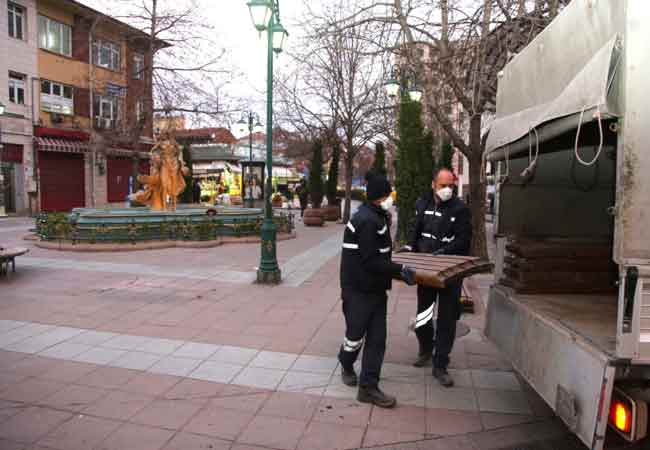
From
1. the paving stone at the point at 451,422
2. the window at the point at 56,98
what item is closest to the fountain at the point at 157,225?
the paving stone at the point at 451,422

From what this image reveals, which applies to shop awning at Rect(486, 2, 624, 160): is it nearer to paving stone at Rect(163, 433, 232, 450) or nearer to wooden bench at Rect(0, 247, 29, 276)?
paving stone at Rect(163, 433, 232, 450)

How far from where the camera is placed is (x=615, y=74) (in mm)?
2691

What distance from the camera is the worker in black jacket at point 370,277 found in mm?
4172

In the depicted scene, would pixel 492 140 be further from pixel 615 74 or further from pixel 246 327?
→ pixel 246 327

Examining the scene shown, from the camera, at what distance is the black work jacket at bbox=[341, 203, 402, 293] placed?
416cm

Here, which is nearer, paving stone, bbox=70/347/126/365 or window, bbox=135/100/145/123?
paving stone, bbox=70/347/126/365

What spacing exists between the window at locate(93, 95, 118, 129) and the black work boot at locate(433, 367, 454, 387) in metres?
28.3

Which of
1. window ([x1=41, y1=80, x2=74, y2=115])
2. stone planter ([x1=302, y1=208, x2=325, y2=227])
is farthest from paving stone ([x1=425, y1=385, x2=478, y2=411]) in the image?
window ([x1=41, y1=80, x2=74, y2=115])

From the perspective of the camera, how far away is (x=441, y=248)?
503 cm

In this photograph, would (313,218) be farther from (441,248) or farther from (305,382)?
(305,382)

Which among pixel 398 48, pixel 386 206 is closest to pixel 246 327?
pixel 386 206

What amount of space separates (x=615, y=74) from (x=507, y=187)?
237 cm

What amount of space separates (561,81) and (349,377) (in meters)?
3.04

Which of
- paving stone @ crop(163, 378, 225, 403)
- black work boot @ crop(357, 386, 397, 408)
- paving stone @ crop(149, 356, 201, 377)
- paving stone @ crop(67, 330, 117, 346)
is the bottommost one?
paving stone @ crop(163, 378, 225, 403)
